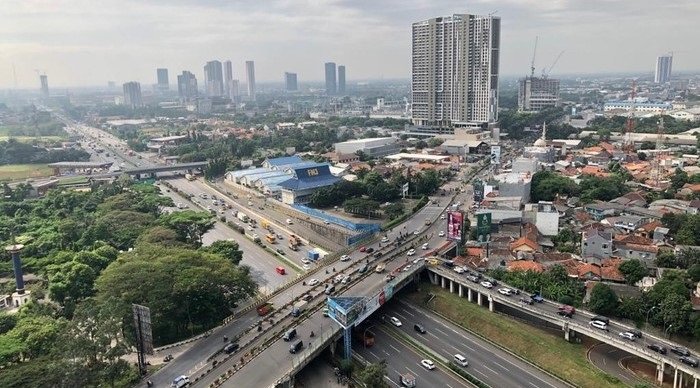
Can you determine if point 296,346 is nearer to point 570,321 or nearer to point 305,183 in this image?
point 570,321

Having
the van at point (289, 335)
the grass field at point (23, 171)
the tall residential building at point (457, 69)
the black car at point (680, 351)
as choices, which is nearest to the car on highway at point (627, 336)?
the black car at point (680, 351)

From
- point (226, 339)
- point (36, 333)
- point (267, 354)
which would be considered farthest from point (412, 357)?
point (36, 333)

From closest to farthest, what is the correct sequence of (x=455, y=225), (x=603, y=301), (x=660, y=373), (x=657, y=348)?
(x=660, y=373) < (x=657, y=348) < (x=603, y=301) < (x=455, y=225)

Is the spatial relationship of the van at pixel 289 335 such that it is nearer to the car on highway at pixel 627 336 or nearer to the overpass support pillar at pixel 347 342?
the overpass support pillar at pixel 347 342

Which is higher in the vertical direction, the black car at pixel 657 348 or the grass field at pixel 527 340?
the black car at pixel 657 348

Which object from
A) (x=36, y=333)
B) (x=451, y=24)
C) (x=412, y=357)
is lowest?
(x=412, y=357)

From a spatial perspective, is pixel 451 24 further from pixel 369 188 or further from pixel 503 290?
pixel 503 290

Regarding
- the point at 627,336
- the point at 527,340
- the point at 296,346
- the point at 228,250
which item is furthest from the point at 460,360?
the point at 228,250
